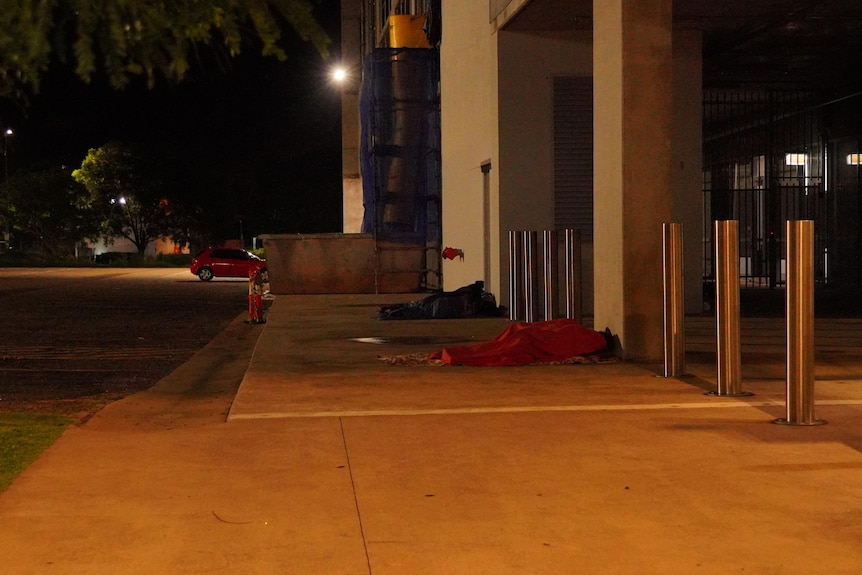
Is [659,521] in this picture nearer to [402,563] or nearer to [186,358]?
[402,563]

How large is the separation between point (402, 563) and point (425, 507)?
1004 mm

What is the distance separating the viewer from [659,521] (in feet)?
19.8

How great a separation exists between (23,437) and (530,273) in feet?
30.9

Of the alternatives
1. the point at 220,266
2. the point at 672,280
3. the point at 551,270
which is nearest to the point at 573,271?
the point at 551,270

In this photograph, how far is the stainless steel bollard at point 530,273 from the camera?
16.7 meters

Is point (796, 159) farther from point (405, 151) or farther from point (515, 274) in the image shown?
point (515, 274)

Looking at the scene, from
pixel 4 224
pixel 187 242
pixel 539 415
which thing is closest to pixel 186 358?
pixel 539 415

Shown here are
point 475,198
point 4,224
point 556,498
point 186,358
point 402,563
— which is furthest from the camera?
point 4,224

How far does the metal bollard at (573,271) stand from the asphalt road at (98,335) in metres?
5.00

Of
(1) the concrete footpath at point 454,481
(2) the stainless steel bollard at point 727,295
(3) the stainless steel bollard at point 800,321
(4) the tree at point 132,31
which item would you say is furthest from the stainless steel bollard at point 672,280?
(4) the tree at point 132,31

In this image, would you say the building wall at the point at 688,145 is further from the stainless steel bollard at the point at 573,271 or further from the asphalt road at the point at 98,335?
the asphalt road at the point at 98,335

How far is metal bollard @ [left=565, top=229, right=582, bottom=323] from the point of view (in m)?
14.7

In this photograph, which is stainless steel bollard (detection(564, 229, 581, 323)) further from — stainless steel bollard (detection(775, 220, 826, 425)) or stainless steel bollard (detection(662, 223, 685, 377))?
stainless steel bollard (detection(775, 220, 826, 425))

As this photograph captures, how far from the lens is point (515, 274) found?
1798cm
